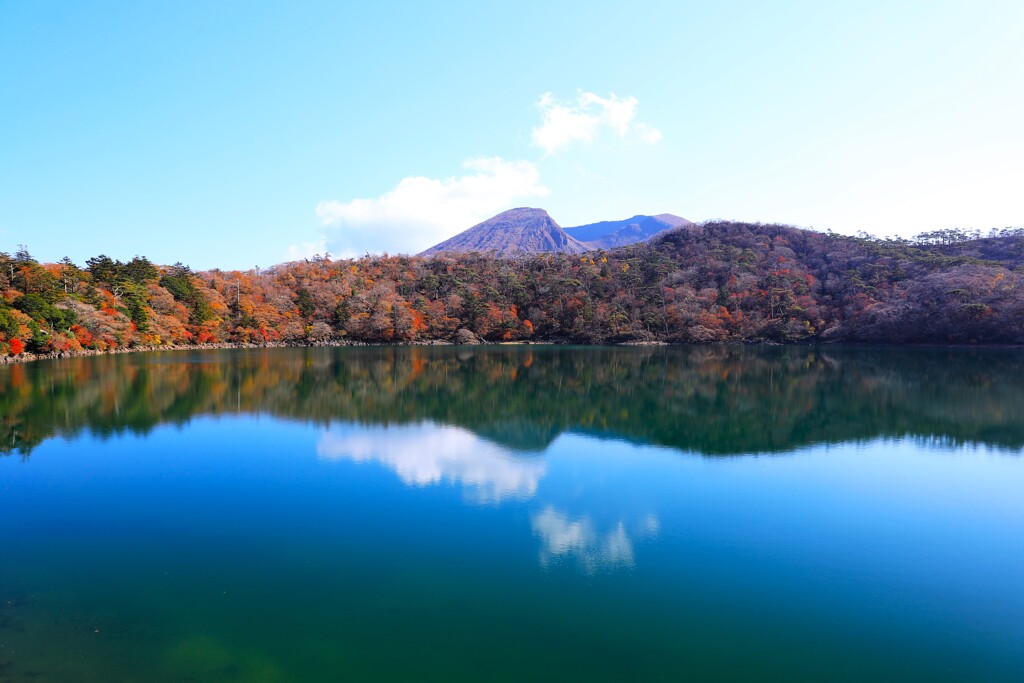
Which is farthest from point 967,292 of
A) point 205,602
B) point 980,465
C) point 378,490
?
point 205,602

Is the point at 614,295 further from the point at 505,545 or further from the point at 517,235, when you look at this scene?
the point at 517,235


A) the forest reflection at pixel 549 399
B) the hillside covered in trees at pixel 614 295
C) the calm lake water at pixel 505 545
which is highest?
the hillside covered in trees at pixel 614 295

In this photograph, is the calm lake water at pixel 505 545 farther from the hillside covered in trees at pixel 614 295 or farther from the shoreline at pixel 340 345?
the hillside covered in trees at pixel 614 295

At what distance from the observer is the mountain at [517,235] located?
132 meters

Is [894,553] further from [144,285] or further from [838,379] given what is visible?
[144,285]

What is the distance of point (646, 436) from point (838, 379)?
1535 cm

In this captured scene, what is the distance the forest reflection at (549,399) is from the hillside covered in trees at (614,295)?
14.1 m

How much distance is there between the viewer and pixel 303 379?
77.0 feet

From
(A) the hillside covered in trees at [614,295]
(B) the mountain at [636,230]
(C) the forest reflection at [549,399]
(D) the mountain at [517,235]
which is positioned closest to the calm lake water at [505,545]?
(C) the forest reflection at [549,399]

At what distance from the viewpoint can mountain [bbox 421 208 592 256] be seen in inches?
5177

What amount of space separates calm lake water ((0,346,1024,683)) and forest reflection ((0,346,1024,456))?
193 millimetres

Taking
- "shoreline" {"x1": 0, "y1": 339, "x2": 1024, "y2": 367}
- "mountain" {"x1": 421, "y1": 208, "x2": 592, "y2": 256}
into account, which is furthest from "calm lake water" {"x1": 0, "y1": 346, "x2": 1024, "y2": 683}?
"mountain" {"x1": 421, "y1": 208, "x2": 592, "y2": 256}

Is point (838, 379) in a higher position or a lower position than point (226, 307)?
lower

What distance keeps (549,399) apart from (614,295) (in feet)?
133
